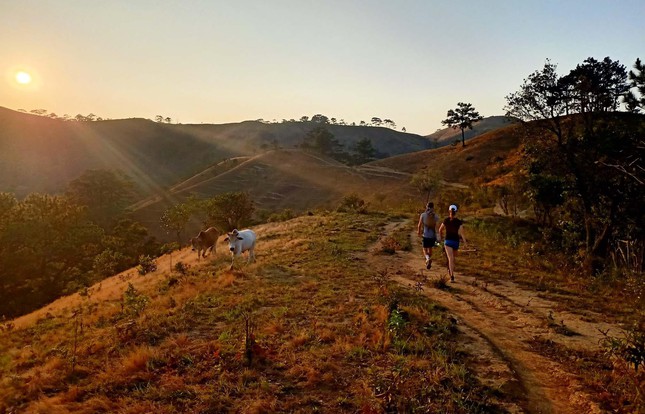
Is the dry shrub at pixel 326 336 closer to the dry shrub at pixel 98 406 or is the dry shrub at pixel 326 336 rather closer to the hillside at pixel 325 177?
the dry shrub at pixel 98 406

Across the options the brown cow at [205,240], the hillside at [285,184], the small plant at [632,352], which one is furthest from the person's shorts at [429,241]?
the hillside at [285,184]

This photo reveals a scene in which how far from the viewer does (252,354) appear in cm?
820

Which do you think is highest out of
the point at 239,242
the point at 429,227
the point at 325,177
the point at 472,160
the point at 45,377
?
the point at 472,160

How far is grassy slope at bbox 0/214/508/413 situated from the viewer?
6.70m

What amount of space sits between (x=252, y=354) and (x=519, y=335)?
5832 mm

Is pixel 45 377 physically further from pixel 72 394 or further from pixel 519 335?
pixel 519 335

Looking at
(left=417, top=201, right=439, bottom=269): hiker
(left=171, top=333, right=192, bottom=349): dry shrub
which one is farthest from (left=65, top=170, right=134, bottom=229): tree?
(left=171, top=333, right=192, bottom=349): dry shrub

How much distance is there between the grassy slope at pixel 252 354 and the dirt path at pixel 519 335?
0.53m

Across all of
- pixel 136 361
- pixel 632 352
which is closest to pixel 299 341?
pixel 136 361

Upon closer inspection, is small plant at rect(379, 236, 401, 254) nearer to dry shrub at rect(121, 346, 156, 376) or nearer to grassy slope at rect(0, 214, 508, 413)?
grassy slope at rect(0, 214, 508, 413)

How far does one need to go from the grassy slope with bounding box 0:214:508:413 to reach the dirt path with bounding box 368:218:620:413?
0.53 meters

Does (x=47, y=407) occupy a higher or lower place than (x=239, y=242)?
lower

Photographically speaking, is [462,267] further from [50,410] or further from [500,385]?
[50,410]

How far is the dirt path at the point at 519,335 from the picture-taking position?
21.4 feet
